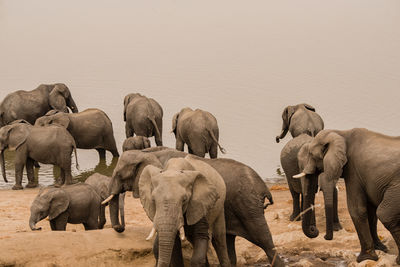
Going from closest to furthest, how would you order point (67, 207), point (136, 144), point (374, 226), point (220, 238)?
point (220, 238) < point (374, 226) < point (67, 207) < point (136, 144)

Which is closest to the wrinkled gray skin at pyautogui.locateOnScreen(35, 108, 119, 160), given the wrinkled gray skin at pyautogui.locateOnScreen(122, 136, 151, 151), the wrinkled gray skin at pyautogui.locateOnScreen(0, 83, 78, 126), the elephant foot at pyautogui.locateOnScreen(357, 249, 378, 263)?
the wrinkled gray skin at pyautogui.locateOnScreen(0, 83, 78, 126)

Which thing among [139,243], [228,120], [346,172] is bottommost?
[228,120]

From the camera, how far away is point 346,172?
808cm

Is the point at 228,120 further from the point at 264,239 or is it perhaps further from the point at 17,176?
the point at 264,239

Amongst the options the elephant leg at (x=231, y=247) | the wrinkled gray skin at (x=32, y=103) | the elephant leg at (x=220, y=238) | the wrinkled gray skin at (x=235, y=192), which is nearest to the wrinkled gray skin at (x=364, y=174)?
the wrinkled gray skin at (x=235, y=192)

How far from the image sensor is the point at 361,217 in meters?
8.02

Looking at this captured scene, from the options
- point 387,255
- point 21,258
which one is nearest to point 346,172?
point 387,255

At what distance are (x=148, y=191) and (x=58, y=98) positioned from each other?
11576 millimetres

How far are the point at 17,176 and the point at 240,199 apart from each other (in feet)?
19.5

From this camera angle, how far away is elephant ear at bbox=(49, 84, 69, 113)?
17.7m

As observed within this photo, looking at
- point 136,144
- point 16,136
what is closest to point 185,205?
point 136,144

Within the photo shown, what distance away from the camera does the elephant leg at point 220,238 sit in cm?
719

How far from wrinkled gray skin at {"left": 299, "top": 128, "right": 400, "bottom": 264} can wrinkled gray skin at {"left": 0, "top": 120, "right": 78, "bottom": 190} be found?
5771 millimetres

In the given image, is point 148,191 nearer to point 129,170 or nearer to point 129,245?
point 129,170
